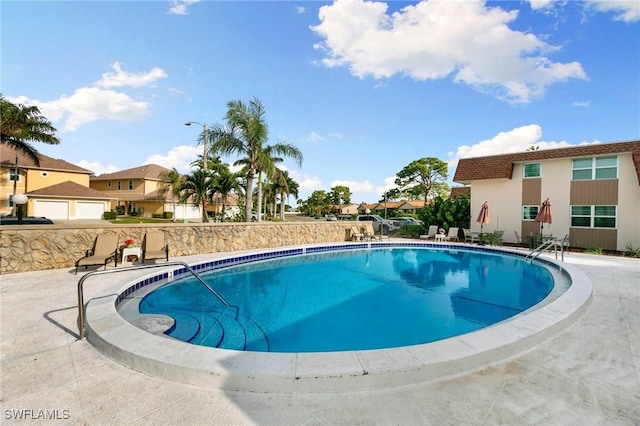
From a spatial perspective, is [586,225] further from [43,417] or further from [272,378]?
[43,417]

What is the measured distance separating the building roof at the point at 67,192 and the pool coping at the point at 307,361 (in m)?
35.0

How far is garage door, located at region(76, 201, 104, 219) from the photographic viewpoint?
31578 millimetres

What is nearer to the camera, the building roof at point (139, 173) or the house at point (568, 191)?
the house at point (568, 191)

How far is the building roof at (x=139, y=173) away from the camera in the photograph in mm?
41659

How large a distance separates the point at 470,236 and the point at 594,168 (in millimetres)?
7178

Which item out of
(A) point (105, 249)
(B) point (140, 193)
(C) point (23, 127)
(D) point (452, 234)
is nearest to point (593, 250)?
(D) point (452, 234)

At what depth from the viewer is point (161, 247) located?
10578mm

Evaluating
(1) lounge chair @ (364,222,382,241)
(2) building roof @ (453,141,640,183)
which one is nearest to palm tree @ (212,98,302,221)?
(1) lounge chair @ (364,222,382,241)

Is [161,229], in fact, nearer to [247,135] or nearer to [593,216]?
[247,135]

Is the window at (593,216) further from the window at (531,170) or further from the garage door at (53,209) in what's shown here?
the garage door at (53,209)

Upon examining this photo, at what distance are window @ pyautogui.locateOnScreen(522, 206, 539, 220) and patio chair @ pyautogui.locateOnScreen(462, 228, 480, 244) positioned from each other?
2.98m

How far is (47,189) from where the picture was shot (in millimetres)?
30328

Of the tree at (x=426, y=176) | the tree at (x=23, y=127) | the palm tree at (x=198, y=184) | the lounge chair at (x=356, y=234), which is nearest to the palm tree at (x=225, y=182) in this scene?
the palm tree at (x=198, y=184)

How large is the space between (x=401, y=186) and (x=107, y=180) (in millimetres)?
46710
